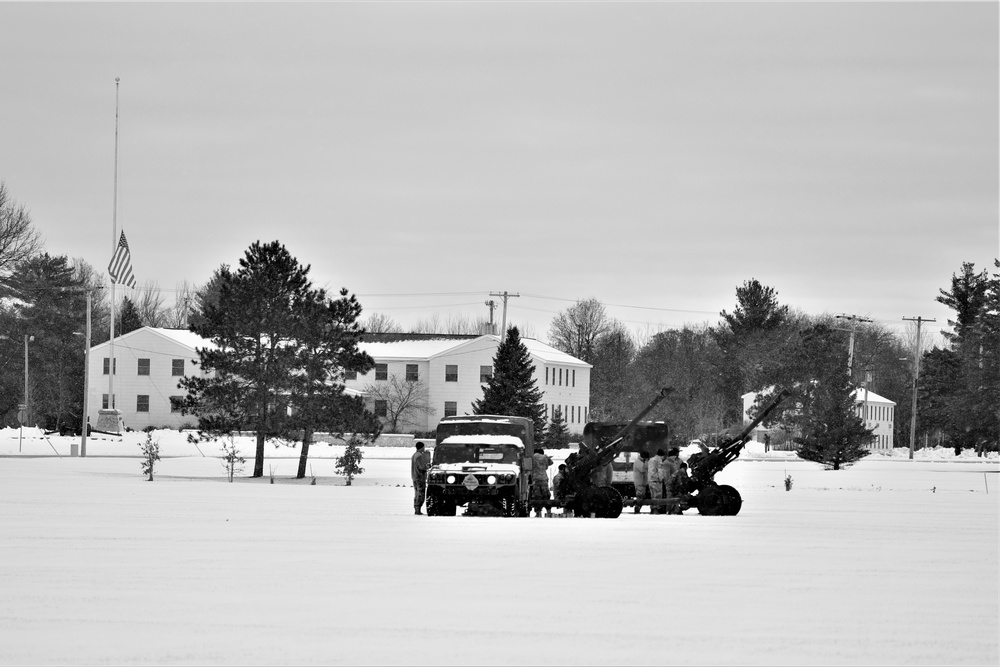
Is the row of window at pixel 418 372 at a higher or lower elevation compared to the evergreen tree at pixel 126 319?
lower

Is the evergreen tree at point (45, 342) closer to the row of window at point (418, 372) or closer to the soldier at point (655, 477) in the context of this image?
the row of window at point (418, 372)

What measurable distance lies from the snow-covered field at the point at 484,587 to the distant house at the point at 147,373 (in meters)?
64.4

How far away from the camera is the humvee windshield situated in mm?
29750

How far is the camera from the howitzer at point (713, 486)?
29.7 meters

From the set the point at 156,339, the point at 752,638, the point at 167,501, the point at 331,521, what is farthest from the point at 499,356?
the point at 752,638

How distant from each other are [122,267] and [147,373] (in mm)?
22379

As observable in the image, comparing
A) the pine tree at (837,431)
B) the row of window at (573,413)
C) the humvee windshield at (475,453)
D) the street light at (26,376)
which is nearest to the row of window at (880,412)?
the row of window at (573,413)

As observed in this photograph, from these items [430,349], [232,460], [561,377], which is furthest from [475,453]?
[561,377]

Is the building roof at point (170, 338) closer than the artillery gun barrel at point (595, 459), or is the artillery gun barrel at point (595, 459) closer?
the artillery gun barrel at point (595, 459)

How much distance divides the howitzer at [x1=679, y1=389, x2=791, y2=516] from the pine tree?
33.4m

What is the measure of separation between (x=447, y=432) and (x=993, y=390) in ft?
144

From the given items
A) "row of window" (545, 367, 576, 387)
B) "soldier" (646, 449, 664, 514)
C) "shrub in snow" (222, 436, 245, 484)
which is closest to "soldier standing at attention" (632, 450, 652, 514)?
"soldier" (646, 449, 664, 514)

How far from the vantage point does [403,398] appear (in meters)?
97.6

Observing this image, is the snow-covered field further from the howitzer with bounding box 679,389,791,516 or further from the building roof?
the building roof
